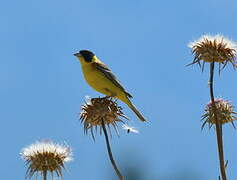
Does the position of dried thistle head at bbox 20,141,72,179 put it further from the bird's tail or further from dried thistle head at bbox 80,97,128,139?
the bird's tail

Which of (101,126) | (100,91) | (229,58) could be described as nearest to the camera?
(101,126)

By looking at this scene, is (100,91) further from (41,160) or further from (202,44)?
(41,160)

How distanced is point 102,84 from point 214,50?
6.43 ft

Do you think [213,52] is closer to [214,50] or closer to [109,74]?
[214,50]

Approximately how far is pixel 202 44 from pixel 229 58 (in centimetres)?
39

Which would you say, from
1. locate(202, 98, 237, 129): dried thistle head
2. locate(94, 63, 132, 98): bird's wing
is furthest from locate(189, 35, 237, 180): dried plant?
locate(94, 63, 132, 98): bird's wing

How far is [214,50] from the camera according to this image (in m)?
6.80

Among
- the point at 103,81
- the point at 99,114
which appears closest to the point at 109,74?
the point at 103,81

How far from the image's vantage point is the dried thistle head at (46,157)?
19.0 feet

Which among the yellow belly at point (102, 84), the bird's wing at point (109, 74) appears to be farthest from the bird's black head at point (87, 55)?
the yellow belly at point (102, 84)

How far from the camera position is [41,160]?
5.90 m

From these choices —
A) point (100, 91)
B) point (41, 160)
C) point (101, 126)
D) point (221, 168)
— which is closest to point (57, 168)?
point (41, 160)

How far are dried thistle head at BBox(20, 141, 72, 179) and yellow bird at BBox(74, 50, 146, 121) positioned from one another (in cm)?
191

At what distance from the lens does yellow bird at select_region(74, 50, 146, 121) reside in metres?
8.03
